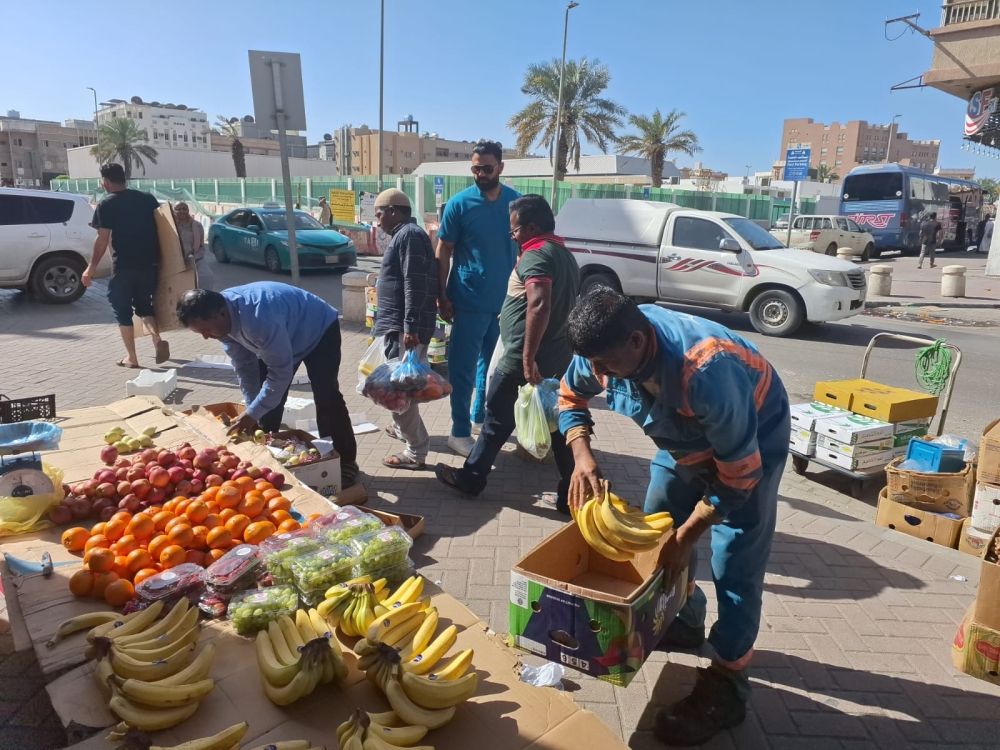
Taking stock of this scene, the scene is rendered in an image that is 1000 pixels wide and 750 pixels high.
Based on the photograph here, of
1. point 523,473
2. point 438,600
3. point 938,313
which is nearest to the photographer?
point 438,600

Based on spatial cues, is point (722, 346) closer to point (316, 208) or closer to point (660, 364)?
point (660, 364)

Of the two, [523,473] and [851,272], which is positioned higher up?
[851,272]

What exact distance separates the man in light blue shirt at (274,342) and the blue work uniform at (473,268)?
43.0 inches

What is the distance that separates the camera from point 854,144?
128250mm

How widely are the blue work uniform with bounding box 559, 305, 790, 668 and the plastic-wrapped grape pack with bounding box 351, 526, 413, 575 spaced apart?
2.96ft

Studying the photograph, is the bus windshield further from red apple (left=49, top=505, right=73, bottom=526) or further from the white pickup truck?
red apple (left=49, top=505, right=73, bottom=526)

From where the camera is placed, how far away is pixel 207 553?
10.4 feet

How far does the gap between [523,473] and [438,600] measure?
2615 mm

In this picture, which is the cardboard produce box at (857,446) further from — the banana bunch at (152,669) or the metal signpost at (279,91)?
the metal signpost at (279,91)

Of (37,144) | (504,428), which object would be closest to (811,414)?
(504,428)

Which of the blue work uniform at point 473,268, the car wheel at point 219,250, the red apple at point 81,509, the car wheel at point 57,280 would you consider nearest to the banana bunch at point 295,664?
the red apple at point 81,509

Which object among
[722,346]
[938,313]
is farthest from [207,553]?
[938,313]

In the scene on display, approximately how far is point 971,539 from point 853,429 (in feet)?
3.53

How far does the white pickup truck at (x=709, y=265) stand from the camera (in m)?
11.4
